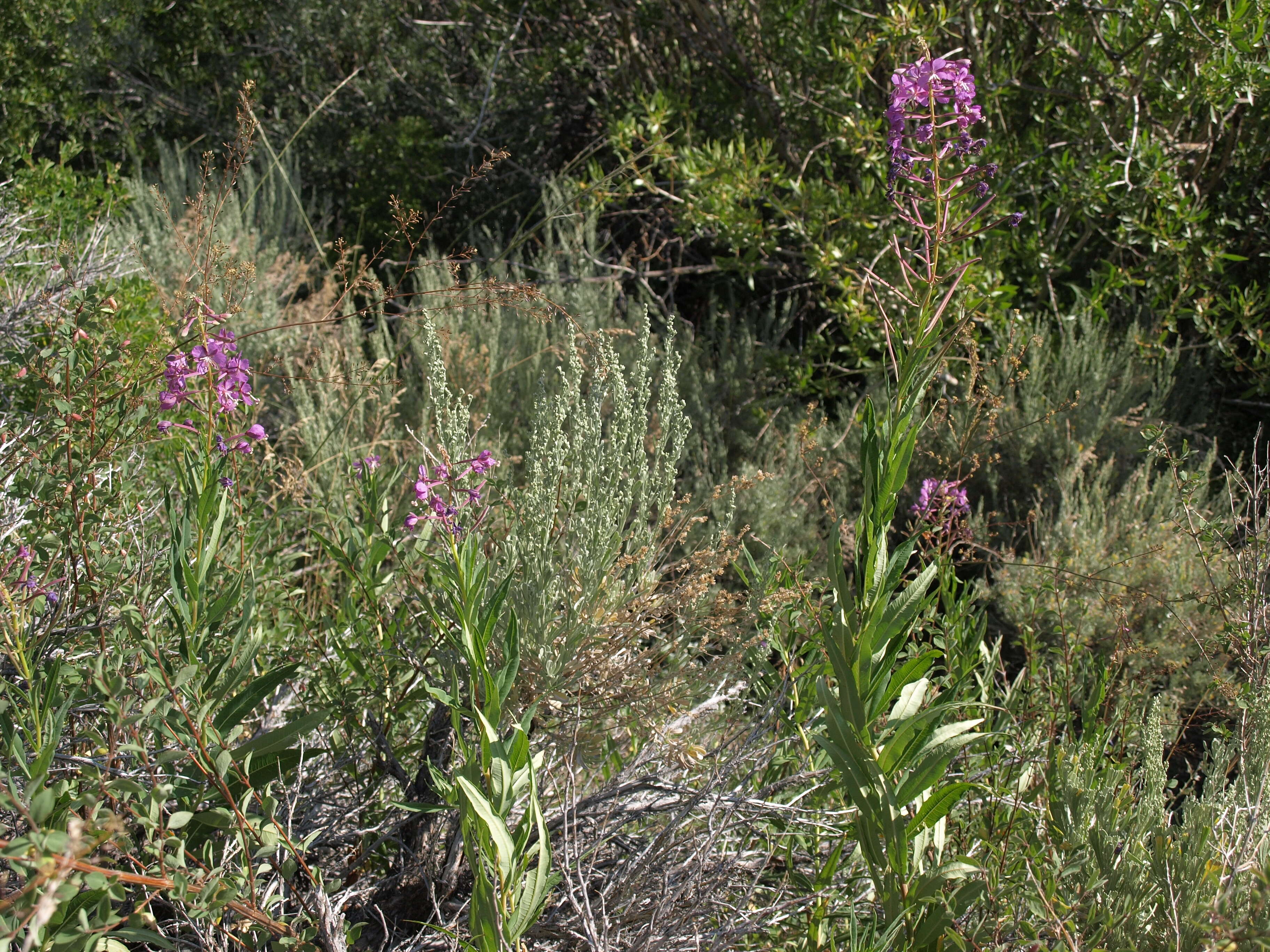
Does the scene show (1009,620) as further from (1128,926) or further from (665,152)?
(665,152)

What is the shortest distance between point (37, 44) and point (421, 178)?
257cm

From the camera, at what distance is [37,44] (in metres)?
5.66

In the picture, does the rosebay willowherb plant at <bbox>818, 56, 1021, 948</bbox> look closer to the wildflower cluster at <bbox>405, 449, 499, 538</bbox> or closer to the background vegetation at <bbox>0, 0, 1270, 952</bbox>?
the background vegetation at <bbox>0, 0, 1270, 952</bbox>

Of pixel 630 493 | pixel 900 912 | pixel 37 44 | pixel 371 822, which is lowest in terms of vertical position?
pixel 371 822

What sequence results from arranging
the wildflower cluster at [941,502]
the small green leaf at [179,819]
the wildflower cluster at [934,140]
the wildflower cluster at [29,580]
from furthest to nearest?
the wildflower cluster at [941,502] → the wildflower cluster at [29,580] → the wildflower cluster at [934,140] → the small green leaf at [179,819]

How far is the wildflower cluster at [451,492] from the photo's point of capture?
1.37 meters

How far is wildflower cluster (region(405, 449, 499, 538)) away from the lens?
137 centimetres

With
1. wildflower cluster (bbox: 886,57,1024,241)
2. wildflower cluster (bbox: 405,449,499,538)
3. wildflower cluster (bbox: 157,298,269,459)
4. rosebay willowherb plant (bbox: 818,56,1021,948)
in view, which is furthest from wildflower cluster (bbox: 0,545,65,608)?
wildflower cluster (bbox: 886,57,1024,241)

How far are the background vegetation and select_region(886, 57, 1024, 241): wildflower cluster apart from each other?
0.21 meters

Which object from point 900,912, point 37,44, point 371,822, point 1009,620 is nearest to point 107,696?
point 371,822

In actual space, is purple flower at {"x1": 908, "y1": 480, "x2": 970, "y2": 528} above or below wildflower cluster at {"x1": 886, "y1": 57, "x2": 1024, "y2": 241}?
below

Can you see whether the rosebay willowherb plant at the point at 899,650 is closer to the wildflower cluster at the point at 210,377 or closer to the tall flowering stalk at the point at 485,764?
the tall flowering stalk at the point at 485,764

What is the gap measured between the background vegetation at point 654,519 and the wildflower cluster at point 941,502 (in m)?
0.09

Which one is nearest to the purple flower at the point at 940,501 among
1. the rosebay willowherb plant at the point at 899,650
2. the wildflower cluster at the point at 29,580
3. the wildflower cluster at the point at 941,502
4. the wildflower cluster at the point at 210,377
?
the wildflower cluster at the point at 941,502
